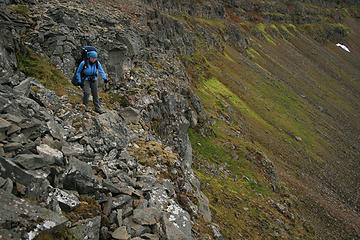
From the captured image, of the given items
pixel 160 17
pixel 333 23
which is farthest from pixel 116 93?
pixel 333 23

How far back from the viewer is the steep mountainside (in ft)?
20.6

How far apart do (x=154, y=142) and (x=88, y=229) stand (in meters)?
6.95

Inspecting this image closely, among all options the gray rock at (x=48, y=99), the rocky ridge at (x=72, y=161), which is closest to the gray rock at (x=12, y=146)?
the rocky ridge at (x=72, y=161)

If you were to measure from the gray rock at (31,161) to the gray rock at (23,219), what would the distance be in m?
0.94

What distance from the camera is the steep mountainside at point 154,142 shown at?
629cm

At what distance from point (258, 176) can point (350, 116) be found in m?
53.5

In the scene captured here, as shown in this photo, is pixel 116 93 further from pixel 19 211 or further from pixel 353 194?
pixel 353 194

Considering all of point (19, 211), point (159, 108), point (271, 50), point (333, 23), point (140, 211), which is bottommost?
point (159, 108)

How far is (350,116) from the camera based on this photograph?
62.7 metres

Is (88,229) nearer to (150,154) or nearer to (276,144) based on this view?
(150,154)

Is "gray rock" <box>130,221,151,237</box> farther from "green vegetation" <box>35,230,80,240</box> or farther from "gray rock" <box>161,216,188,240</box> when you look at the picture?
"green vegetation" <box>35,230,80,240</box>

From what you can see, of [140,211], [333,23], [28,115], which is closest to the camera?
[140,211]

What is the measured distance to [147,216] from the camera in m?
7.05

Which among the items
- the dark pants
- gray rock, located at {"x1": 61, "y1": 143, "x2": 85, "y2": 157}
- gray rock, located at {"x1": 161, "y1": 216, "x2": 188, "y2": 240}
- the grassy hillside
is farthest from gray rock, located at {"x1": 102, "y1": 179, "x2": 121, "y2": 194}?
the grassy hillside
